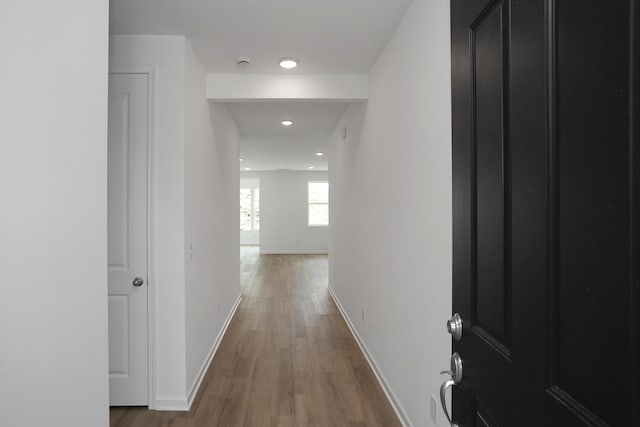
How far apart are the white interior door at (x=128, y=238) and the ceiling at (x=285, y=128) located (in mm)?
1236

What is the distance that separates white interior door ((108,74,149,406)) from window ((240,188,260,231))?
10.3 metres

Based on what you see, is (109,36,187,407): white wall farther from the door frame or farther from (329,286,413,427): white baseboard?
(329,286,413,427): white baseboard

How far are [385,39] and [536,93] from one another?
217 centimetres

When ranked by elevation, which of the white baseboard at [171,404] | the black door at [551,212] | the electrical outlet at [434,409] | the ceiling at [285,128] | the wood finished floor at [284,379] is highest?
the ceiling at [285,128]

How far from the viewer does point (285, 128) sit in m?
5.40

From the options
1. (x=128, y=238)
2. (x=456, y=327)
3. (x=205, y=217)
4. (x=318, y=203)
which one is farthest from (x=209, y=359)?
(x=318, y=203)

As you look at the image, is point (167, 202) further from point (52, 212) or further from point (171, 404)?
point (52, 212)

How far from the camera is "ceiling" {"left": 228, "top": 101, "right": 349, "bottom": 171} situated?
4242 millimetres

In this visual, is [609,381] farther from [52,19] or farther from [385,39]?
[385,39]

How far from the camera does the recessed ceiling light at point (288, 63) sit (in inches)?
114

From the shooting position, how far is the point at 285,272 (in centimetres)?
813

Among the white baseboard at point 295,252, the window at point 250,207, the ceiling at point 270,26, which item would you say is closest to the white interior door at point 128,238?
the ceiling at point 270,26

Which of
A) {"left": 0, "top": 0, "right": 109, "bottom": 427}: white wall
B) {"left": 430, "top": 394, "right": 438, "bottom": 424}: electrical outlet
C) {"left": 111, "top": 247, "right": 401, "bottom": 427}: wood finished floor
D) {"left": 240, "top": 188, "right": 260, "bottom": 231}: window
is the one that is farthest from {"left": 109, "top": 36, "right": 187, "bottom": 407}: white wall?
{"left": 240, "top": 188, "right": 260, "bottom": 231}: window

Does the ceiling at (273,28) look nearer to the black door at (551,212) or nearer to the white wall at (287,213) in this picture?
the black door at (551,212)
